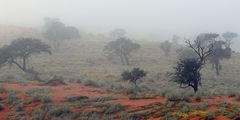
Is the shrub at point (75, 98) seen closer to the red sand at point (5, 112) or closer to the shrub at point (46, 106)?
the shrub at point (46, 106)

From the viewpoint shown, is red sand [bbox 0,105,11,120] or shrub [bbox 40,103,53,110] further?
shrub [bbox 40,103,53,110]

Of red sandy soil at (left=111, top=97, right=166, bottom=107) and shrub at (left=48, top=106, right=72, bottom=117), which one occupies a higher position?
red sandy soil at (left=111, top=97, right=166, bottom=107)

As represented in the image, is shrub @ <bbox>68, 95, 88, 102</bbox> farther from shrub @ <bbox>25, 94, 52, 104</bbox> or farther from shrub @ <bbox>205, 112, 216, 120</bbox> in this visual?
shrub @ <bbox>205, 112, 216, 120</bbox>

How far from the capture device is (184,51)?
8150 cm

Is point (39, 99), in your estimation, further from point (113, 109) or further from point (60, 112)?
point (113, 109)

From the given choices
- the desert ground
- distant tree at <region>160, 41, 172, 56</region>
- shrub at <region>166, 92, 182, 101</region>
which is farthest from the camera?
distant tree at <region>160, 41, 172, 56</region>

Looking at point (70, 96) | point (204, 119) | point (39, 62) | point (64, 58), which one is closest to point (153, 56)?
point (64, 58)

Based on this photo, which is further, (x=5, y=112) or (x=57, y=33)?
(x=57, y=33)

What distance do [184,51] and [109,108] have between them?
5563cm

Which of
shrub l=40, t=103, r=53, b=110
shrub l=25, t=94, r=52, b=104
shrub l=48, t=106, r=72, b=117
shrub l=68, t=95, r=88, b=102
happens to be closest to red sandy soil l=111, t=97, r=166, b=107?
shrub l=68, t=95, r=88, b=102

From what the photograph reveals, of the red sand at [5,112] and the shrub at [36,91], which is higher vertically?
the shrub at [36,91]

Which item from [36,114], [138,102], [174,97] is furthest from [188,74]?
[36,114]

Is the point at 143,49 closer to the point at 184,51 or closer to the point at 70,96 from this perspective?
the point at 184,51

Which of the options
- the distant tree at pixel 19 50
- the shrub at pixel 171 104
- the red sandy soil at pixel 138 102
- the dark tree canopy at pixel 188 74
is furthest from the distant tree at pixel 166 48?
the shrub at pixel 171 104
